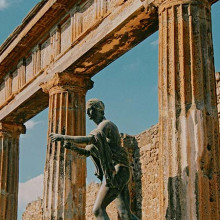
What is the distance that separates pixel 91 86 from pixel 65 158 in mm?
1875

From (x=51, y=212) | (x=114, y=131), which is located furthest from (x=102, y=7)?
(x=51, y=212)

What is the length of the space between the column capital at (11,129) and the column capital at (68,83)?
152 inches

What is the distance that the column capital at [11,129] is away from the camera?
55.7 ft

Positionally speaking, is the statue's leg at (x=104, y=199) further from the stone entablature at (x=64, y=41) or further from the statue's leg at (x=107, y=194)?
the stone entablature at (x=64, y=41)

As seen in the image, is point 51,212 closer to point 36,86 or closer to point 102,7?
point 36,86

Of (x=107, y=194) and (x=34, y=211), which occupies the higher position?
(x=34, y=211)

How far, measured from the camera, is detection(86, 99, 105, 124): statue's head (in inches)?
365

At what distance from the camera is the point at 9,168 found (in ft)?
55.9

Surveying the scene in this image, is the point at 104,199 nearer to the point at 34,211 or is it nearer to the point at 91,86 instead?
the point at 91,86

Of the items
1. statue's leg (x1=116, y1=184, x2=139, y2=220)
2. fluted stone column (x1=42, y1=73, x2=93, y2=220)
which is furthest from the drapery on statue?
fluted stone column (x1=42, y1=73, x2=93, y2=220)

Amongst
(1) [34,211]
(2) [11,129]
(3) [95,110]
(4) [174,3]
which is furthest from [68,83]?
(1) [34,211]

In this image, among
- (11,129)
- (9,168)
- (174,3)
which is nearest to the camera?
(174,3)

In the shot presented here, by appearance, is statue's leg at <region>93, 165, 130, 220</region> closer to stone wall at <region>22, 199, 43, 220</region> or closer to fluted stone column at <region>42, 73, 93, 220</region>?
fluted stone column at <region>42, 73, 93, 220</region>

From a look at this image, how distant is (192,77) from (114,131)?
1.49 meters
